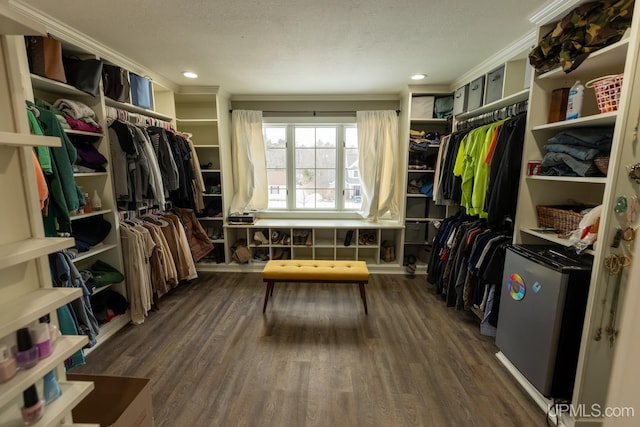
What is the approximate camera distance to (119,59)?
239 centimetres

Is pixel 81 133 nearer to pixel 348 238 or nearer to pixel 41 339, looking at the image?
pixel 41 339

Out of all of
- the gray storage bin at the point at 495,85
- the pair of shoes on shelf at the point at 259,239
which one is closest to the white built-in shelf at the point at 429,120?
the gray storage bin at the point at 495,85

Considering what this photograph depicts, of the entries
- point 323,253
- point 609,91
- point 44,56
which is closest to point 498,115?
point 609,91

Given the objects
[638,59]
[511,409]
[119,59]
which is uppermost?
[119,59]

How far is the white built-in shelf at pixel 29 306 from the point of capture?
68 centimetres

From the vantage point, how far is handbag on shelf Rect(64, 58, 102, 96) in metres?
2.07

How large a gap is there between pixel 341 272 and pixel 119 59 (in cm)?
266

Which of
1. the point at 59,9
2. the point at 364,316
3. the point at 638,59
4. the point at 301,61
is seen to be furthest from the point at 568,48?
the point at 59,9

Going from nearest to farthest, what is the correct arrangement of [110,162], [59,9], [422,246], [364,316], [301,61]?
1. [59,9]
2. [110,162]
3. [301,61]
4. [364,316]
5. [422,246]

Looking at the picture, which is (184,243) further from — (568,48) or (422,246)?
(568,48)

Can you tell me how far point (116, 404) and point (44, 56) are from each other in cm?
210

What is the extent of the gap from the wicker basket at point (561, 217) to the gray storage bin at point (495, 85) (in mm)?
1066

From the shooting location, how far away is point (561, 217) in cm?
179

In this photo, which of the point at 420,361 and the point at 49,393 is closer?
the point at 49,393
